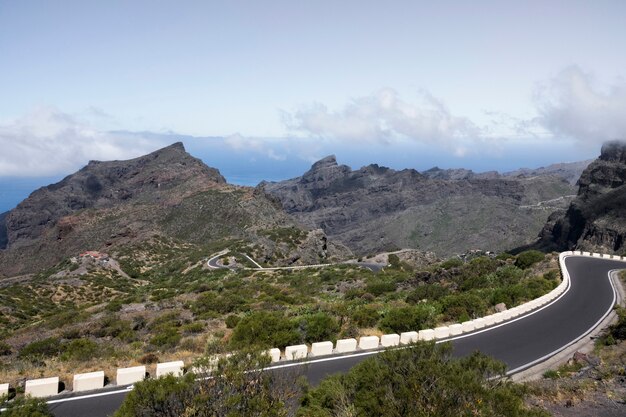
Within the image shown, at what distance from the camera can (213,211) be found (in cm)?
9056

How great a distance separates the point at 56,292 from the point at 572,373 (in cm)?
4501

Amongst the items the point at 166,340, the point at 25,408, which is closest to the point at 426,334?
the point at 166,340

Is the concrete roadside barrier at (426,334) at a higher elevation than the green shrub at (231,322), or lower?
higher

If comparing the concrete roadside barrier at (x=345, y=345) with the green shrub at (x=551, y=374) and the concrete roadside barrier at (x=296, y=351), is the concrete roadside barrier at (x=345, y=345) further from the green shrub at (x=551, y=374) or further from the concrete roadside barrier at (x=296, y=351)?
the green shrub at (x=551, y=374)

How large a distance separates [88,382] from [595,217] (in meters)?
134

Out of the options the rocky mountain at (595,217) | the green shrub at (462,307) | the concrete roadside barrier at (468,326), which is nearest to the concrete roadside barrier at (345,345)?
the concrete roadside barrier at (468,326)

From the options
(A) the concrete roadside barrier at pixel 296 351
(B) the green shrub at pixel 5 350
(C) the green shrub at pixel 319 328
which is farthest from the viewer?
(B) the green shrub at pixel 5 350

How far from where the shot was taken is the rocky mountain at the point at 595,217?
10194cm

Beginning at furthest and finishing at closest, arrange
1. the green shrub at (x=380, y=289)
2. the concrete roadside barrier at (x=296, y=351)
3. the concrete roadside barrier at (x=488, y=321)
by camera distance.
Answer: the green shrub at (x=380, y=289) < the concrete roadside barrier at (x=488, y=321) < the concrete roadside barrier at (x=296, y=351)

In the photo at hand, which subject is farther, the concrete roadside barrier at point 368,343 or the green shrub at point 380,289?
the green shrub at point 380,289

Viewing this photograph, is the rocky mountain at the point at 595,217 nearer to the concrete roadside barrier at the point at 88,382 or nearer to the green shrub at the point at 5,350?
the concrete roadside barrier at the point at 88,382

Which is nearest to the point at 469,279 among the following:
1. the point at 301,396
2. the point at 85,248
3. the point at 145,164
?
the point at 301,396

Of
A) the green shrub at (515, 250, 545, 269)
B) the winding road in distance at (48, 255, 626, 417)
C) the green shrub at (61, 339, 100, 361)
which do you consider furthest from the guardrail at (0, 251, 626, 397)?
the green shrub at (515, 250, 545, 269)

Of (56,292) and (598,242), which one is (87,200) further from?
(598,242)
